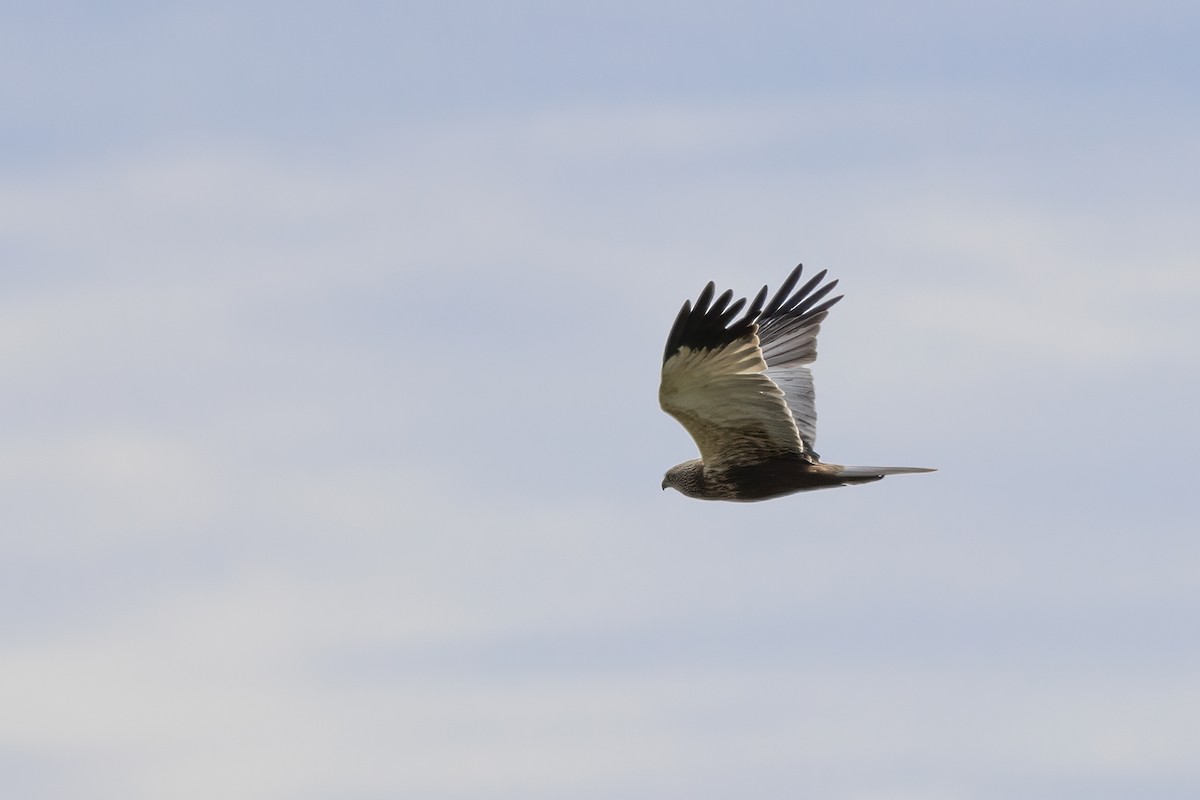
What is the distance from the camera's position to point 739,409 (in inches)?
686

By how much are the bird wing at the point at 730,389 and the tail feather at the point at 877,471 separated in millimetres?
531

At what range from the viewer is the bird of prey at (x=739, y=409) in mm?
16562

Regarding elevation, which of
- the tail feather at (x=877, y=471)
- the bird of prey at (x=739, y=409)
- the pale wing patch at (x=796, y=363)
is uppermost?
the pale wing patch at (x=796, y=363)

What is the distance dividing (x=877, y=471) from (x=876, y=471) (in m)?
0.02

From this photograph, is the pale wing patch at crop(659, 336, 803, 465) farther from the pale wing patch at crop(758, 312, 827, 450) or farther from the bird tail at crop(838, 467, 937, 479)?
the pale wing patch at crop(758, 312, 827, 450)

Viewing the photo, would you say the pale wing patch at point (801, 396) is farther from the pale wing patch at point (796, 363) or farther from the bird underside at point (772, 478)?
the bird underside at point (772, 478)

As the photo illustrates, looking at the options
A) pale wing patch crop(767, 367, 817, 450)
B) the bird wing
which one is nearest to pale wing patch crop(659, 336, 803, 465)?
the bird wing

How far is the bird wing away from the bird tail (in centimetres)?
53

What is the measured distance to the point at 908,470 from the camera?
1659 centimetres

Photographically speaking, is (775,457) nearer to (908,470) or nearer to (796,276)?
(908,470)

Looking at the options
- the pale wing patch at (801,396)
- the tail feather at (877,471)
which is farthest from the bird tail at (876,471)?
the pale wing patch at (801,396)

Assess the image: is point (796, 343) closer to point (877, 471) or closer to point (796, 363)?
point (796, 363)

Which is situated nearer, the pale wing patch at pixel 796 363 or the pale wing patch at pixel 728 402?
the pale wing patch at pixel 728 402

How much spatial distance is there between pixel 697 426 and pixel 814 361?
2538mm
